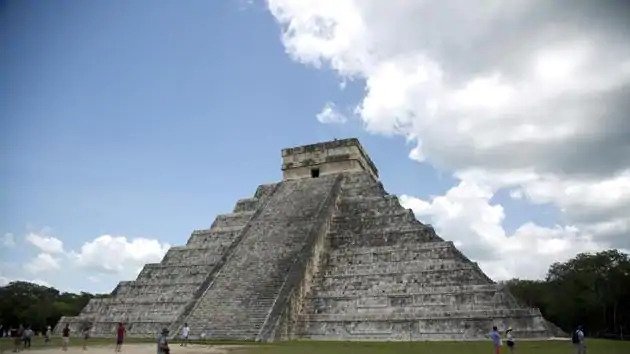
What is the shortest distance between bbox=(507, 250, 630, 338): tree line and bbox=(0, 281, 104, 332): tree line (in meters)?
37.6

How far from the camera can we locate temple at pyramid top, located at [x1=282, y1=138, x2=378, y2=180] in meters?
24.7

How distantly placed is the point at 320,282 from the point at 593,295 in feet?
84.7

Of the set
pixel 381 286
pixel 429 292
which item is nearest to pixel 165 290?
pixel 381 286

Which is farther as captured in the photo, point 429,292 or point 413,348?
point 429,292

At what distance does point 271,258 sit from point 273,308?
10.4 ft

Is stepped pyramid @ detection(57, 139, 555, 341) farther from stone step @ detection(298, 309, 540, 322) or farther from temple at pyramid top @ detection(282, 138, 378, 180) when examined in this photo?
temple at pyramid top @ detection(282, 138, 378, 180)

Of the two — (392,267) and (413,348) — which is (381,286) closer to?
(392,267)

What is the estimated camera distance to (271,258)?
19.0 m

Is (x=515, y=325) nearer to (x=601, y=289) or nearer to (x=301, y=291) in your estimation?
(x=301, y=291)

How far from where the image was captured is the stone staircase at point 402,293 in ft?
48.4

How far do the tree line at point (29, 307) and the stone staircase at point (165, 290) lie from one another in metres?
26.7

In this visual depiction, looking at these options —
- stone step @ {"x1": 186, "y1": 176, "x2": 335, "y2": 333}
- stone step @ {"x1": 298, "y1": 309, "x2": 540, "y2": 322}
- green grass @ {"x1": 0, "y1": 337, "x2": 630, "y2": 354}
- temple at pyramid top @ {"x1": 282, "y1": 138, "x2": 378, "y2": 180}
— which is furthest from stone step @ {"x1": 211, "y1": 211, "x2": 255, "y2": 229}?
green grass @ {"x1": 0, "y1": 337, "x2": 630, "y2": 354}

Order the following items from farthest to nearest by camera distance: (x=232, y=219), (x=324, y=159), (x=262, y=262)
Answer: (x=324, y=159) → (x=232, y=219) → (x=262, y=262)

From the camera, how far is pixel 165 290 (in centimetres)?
1972
